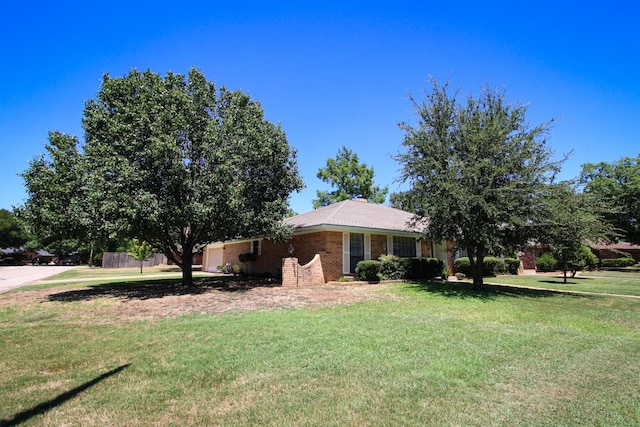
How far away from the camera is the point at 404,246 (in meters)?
19.2

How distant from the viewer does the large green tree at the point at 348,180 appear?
137 feet

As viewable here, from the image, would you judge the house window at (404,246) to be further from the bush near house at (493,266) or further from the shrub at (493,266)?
the shrub at (493,266)

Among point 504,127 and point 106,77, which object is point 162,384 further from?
point 106,77

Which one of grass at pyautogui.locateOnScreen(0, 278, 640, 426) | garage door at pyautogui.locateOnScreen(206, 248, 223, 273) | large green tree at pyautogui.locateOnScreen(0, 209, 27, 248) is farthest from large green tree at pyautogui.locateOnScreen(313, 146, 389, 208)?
large green tree at pyautogui.locateOnScreen(0, 209, 27, 248)

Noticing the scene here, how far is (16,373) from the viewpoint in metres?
4.79

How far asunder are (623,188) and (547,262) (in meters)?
21.3

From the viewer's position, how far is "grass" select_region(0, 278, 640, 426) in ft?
11.9

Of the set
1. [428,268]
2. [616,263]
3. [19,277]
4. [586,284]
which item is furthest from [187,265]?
[616,263]

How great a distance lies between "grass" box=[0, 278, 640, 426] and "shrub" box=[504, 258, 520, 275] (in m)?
15.0

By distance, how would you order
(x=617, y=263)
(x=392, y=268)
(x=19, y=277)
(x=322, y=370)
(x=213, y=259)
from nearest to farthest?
(x=322, y=370) → (x=392, y=268) → (x=19, y=277) → (x=213, y=259) → (x=617, y=263)

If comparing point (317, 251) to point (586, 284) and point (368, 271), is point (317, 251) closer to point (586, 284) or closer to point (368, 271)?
point (368, 271)

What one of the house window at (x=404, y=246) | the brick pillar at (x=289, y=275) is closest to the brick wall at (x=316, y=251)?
the house window at (x=404, y=246)

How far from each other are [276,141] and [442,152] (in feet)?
23.3

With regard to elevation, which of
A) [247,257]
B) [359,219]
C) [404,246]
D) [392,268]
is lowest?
[392,268]
